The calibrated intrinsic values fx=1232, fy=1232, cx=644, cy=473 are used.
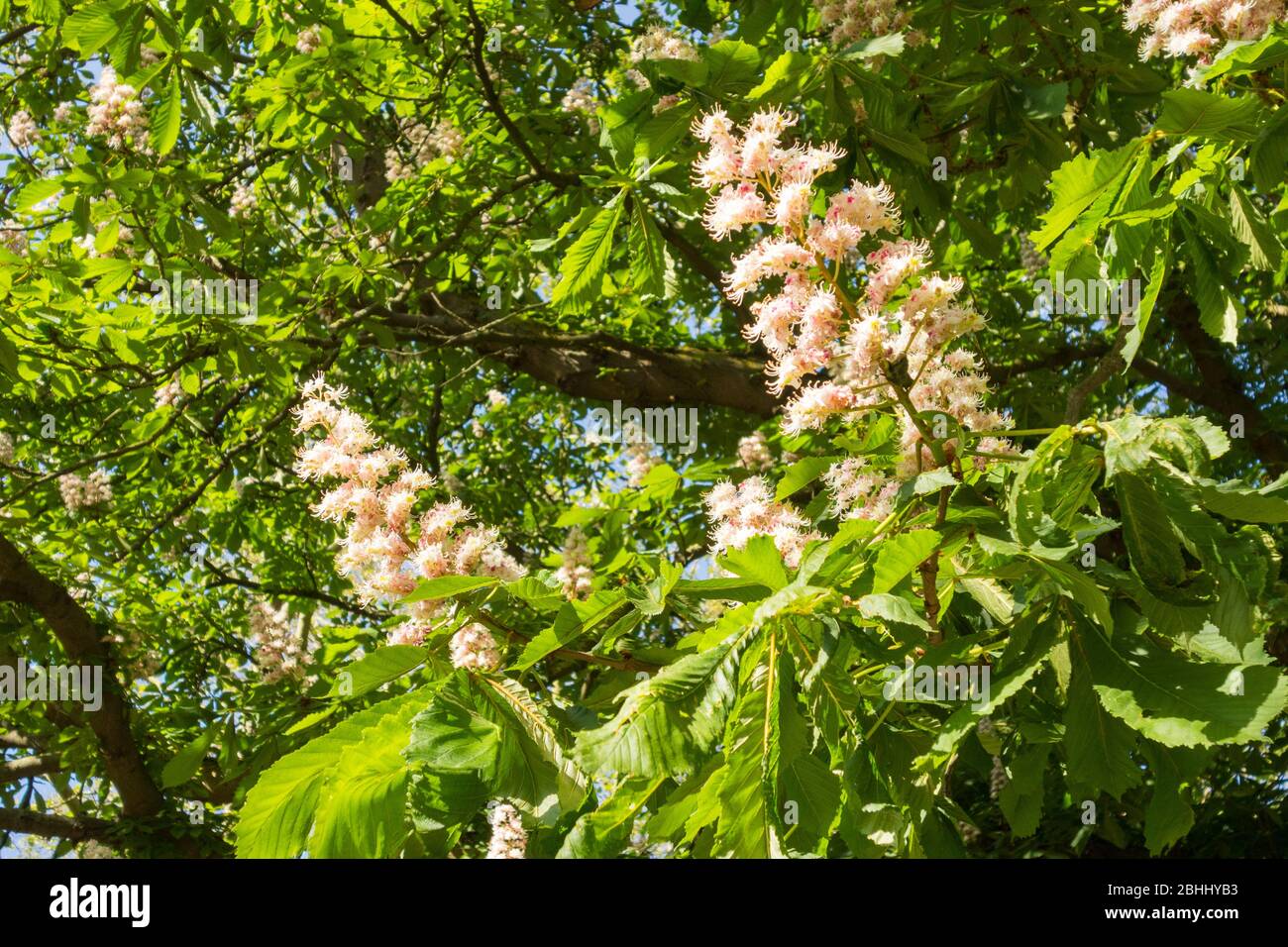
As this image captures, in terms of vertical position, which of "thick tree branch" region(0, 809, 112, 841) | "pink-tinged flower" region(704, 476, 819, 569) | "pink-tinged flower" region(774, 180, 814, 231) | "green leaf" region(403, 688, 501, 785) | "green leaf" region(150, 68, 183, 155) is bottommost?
"thick tree branch" region(0, 809, 112, 841)

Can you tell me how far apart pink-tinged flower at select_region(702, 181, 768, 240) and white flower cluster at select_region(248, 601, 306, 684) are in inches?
134

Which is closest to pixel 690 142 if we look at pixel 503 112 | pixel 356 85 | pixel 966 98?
pixel 966 98

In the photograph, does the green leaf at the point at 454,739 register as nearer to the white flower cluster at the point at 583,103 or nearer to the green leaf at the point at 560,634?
the green leaf at the point at 560,634

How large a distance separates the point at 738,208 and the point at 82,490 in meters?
5.74

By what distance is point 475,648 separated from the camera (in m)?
2.35

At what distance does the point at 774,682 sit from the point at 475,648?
2.72ft

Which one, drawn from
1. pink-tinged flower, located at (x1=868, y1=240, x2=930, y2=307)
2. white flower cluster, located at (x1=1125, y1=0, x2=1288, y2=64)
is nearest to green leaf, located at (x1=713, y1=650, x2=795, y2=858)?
pink-tinged flower, located at (x1=868, y1=240, x2=930, y2=307)

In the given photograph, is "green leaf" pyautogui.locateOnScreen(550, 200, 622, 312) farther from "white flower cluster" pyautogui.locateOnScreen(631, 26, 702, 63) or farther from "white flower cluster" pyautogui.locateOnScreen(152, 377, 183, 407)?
"white flower cluster" pyautogui.locateOnScreen(152, 377, 183, 407)

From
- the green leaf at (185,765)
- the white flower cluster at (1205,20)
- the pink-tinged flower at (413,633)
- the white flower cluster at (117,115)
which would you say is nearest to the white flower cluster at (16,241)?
the white flower cluster at (117,115)

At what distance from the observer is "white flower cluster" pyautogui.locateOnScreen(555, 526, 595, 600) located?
3.27m

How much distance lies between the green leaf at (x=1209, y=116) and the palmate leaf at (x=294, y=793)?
174 cm

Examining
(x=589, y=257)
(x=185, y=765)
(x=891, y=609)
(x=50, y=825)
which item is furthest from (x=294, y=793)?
(x=50, y=825)

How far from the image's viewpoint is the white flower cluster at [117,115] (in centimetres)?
487
